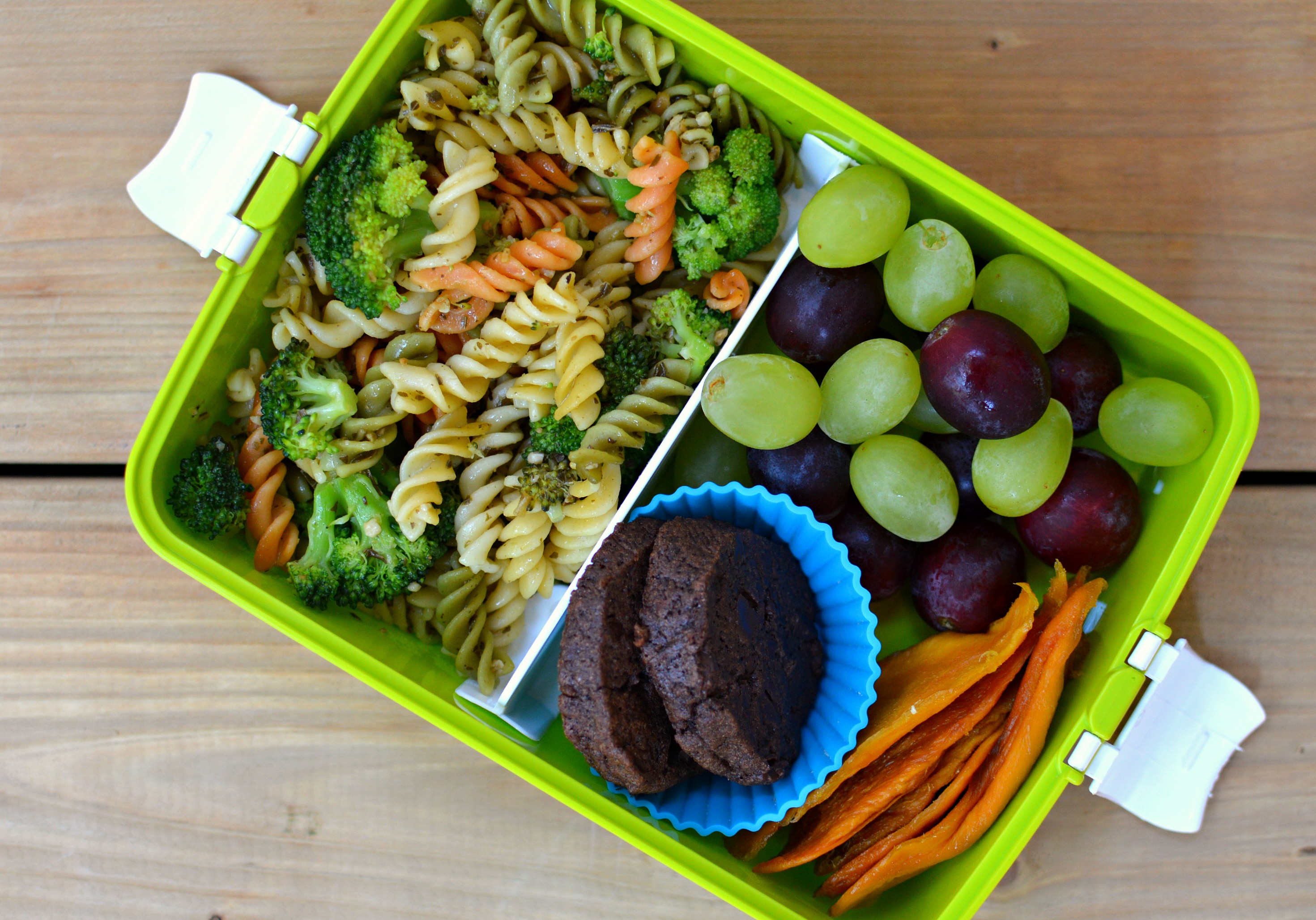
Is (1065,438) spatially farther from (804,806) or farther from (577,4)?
(577,4)

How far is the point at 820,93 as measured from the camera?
1.27 meters

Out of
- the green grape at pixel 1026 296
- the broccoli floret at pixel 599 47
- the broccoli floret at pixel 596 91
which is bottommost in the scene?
the green grape at pixel 1026 296

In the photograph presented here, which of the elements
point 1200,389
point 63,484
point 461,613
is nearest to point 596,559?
point 461,613

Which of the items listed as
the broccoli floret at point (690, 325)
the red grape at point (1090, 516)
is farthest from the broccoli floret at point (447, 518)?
the red grape at point (1090, 516)

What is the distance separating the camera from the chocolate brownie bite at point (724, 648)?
115 centimetres

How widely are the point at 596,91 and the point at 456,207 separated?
1.04 feet

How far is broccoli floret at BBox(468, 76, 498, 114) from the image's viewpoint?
1.36 m

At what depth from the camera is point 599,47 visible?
1.29 metres

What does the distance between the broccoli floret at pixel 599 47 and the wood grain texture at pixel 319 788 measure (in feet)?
4.08

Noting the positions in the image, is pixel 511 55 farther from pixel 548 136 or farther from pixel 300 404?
pixel 300 404

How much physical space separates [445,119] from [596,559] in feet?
2.61

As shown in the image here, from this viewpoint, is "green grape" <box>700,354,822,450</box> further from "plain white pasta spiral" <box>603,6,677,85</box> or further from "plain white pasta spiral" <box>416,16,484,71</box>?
"plain white pasta spiral" <box>416,16,484,71</box>

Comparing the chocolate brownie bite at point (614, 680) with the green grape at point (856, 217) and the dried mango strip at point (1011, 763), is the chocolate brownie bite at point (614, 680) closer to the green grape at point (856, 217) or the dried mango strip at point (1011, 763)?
the dried mango strip at point (1011, 763)

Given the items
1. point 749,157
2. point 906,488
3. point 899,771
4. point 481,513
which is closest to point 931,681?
point 899,771
